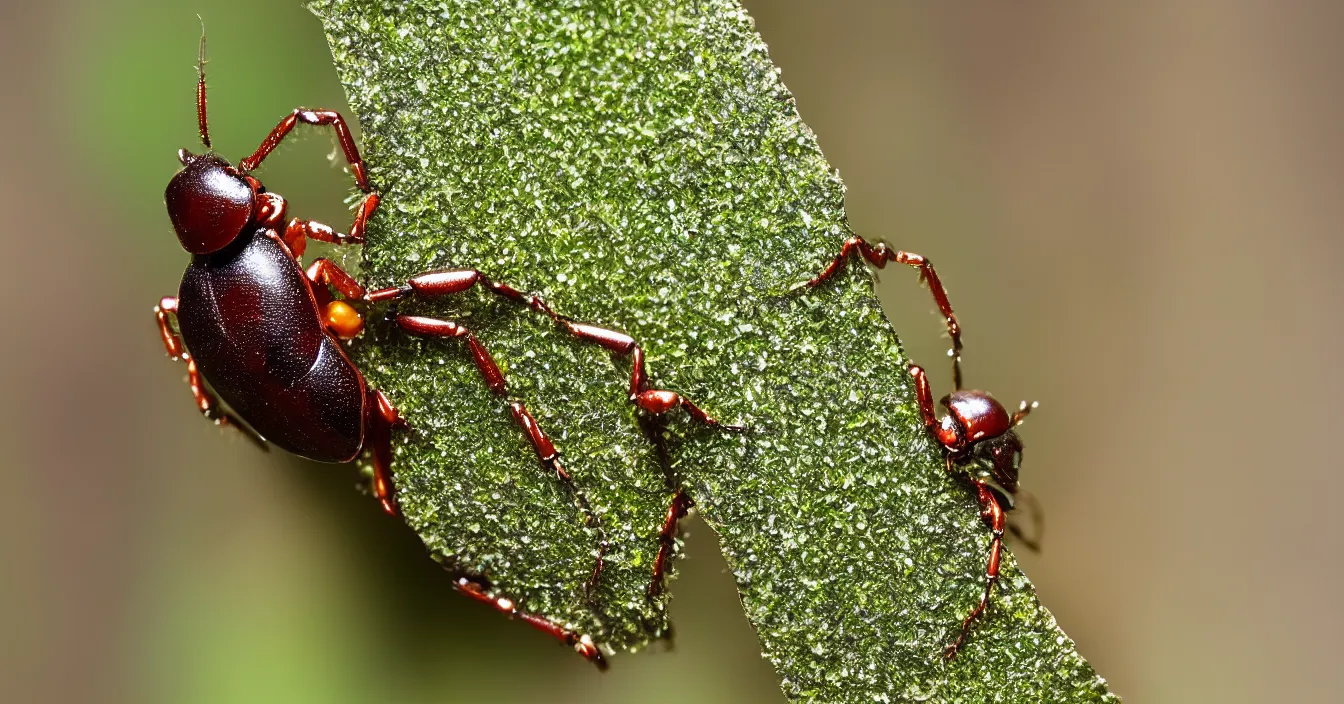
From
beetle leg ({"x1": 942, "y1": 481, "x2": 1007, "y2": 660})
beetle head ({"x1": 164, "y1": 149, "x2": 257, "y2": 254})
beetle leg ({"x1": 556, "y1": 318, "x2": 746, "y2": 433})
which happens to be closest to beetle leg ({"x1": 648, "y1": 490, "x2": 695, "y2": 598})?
beetle leg ({"x1": 556, "y1": 318, "x2": 746, "y2": 433})

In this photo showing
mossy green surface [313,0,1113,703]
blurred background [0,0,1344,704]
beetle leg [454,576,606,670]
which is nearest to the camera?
mossy green surface [313,0,1113,703]

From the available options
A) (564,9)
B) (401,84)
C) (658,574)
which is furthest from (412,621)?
(564,9)

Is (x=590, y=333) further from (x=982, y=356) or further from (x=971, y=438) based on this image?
(x=982, y=356)

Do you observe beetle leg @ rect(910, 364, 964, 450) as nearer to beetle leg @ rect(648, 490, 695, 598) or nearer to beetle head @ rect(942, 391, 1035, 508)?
beetle head @ rect(942, 391, 1035, 508)

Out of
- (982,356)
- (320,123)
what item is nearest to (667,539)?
(982,356)

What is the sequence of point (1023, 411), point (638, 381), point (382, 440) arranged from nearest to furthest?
point (638, 381), point (382, 440), point (1023, 411)
